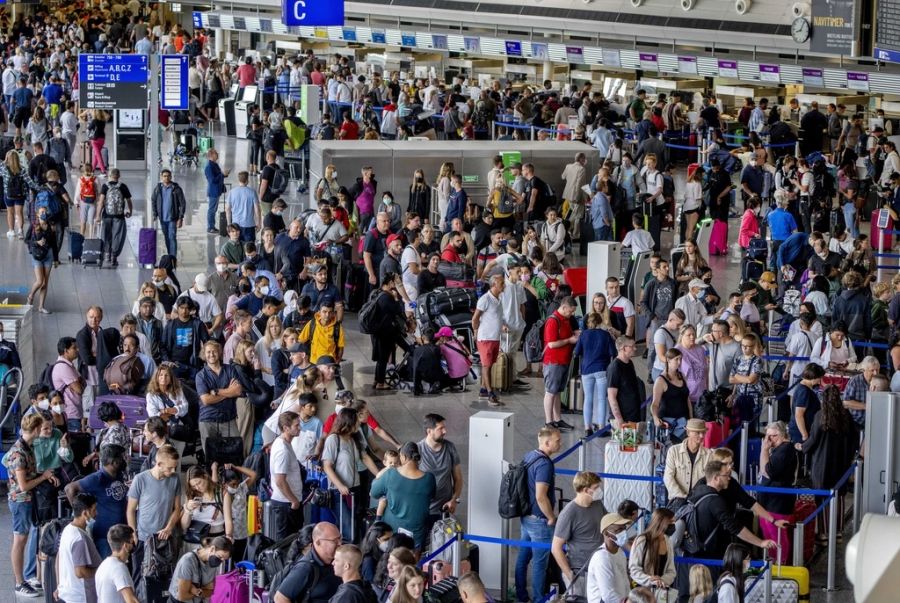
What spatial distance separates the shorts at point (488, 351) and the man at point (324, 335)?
153 cm

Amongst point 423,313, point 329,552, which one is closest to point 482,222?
point 423,313

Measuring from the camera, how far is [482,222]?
61.1 ft

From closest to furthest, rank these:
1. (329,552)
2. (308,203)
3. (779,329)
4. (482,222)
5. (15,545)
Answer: (329,552) → (15,545) → (779,329) → (482,222) → (308,203)

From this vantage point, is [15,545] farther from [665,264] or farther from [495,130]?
[495,130]

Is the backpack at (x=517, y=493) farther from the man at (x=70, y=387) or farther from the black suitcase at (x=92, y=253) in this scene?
the black suitcase at (x=92, y=253)

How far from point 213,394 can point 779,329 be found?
6252 millimetres

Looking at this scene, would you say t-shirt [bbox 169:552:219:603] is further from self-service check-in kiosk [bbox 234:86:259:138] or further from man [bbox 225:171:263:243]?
self-service check-in kiosk [bbox 234:86:259:138]

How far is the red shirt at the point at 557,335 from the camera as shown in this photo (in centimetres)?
1251

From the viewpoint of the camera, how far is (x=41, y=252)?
16172mm

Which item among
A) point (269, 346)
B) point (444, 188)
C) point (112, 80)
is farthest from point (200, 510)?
point (112, 80)

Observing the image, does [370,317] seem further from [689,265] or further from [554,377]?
[689,265]

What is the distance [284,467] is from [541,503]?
1617 millimetres

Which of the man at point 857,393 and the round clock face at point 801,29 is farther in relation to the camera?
the round clock face at point 801,29

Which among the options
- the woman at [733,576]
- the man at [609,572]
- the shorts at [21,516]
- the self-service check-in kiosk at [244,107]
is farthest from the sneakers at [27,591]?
the self-service check-in kiosk at [244,107]
